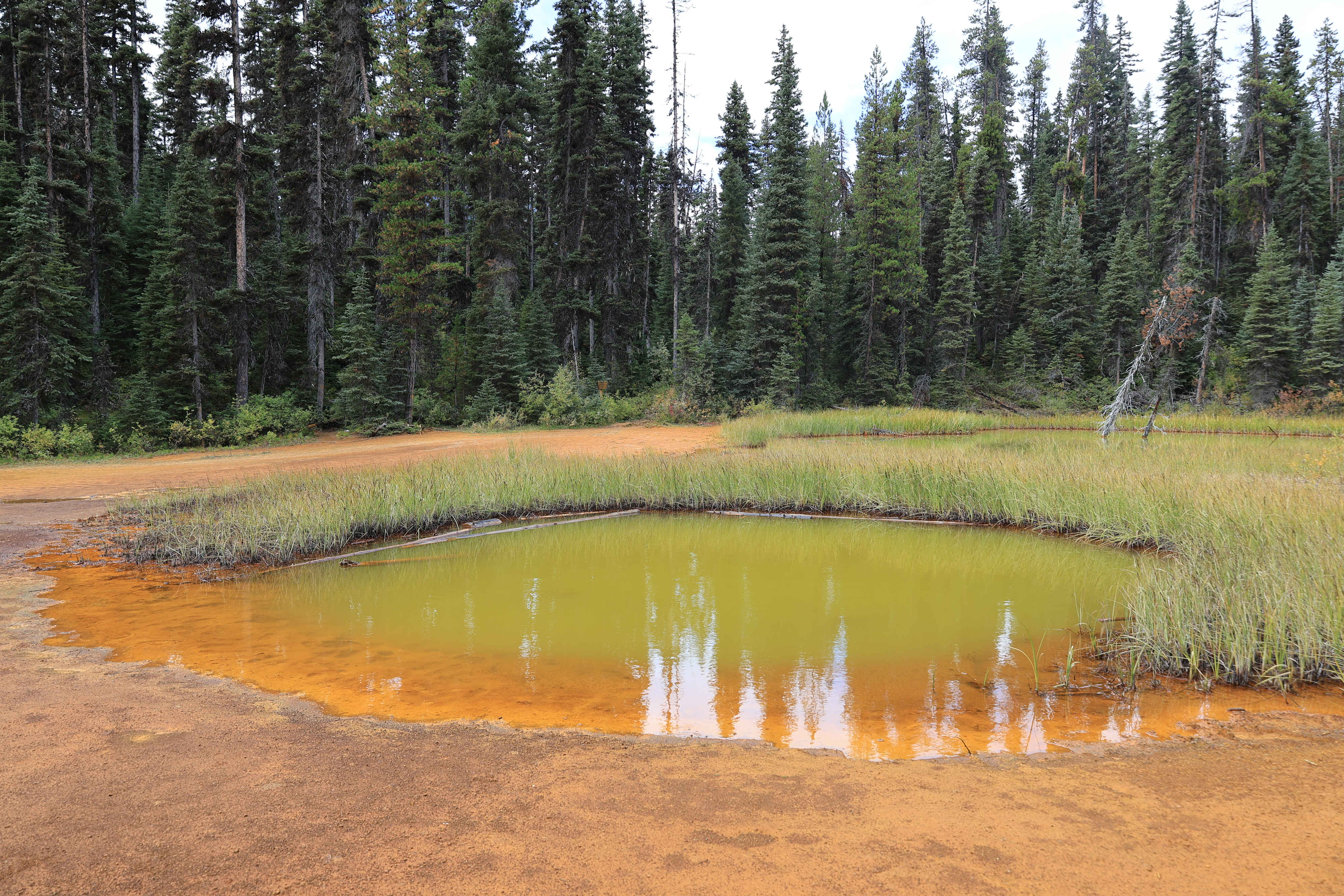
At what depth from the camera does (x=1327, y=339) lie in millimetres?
30703

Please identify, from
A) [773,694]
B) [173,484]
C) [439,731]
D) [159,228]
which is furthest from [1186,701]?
[159,228]

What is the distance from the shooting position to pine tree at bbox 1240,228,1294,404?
104 feet

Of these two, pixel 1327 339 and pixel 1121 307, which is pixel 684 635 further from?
pixel 1121 307

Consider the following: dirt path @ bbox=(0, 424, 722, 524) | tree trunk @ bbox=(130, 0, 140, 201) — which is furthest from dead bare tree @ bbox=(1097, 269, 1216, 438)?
tree trunk @ bbox=(130, 0, 140, 201)

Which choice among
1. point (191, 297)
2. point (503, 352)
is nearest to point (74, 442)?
point (191, 297)

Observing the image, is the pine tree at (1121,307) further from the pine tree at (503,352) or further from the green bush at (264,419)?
the green bush at (264,419)

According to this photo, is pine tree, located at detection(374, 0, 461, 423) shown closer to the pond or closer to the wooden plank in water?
the wooden plank in water

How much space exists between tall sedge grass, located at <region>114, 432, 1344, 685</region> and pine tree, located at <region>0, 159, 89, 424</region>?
54.0 ft

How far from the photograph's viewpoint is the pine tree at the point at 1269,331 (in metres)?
31.7

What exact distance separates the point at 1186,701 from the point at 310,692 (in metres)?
5.93

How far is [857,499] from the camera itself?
1184cm

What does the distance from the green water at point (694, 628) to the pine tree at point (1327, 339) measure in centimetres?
3156

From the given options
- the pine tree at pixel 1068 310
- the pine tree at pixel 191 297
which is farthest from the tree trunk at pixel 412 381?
the pine tree at pixel 1068 310

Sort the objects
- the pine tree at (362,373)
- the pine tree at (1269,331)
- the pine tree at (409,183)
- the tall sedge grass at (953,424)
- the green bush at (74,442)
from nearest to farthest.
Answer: the green bush at (74,442), the tall sedge grass at (953,424), the pine tree at (362,373), the pine tree at (409,183), the pine tree at (1269,331)
